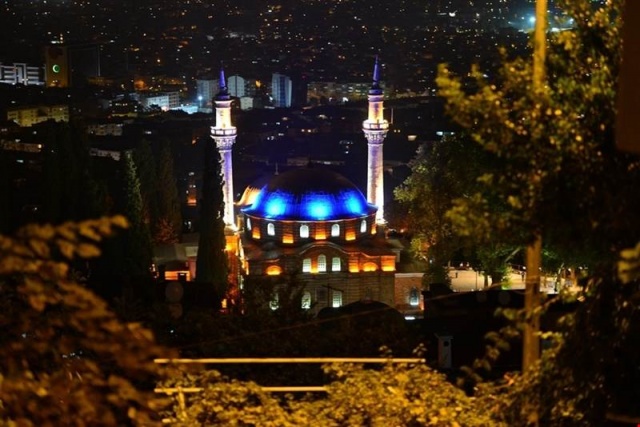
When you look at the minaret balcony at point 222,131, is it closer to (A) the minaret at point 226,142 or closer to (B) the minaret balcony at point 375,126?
(A) the minaret at point 226,142

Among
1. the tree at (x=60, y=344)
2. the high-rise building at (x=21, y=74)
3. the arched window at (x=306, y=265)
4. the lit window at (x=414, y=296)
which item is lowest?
the lit window at (x=414, y=296)

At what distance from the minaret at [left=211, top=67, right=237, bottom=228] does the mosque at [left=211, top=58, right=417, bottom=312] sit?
0.09 m

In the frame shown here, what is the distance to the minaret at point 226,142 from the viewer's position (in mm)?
33250

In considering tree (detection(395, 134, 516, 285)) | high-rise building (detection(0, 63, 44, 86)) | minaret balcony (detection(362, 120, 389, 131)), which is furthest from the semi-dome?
high-rise building (detection(0, 63, 44, 86))

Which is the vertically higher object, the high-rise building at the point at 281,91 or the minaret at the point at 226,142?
the high-rise building at the point at 281,91

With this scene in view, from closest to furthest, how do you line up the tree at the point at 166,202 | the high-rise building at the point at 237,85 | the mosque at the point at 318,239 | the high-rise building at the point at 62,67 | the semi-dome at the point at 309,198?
1. the mosque at the point at 318,239
2. the semi-dome at the point at 309,198
3. the tree at the point at 166,202
4. the high-rise building at the point at 62,67
5. the high-rise building at the point at 237,85

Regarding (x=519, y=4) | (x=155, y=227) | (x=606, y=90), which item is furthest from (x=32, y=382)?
(x=519, y=4)

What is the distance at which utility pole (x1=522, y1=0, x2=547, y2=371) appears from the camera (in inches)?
189

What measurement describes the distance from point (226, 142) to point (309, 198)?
509 cm

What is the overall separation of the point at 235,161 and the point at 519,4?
46358 millimetres

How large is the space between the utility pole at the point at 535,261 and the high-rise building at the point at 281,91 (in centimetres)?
8805

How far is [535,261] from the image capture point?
5648 mm

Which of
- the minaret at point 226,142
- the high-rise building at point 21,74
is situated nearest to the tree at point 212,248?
the minaret at point 226,142

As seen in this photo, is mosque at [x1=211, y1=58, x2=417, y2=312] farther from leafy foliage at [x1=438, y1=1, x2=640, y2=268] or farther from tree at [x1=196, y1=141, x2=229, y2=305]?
leafy foliage at [x1=438, y1=1, x2=640, y2=268]
